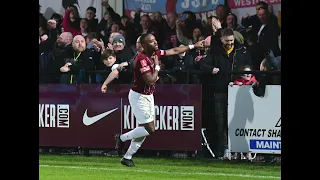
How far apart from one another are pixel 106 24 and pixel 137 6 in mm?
805

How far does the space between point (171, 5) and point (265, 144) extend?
13.3ft

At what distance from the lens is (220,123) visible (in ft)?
56.4

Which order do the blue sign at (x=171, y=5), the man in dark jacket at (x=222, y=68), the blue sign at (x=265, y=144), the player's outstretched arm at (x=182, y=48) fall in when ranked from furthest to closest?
the blue sign at (x=171, y=5) < the man in dark jacket at (x=222, y=68) < the blue sign at (x=265, y=144) < the player's outstretched arm at (x=182, y=48)

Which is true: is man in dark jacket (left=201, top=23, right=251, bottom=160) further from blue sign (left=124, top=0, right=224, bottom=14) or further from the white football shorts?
blue sign (left=124, top=0, right=224, bottom=14)

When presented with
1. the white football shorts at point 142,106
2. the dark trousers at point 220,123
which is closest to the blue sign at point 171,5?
the dark trousers at point 220,123

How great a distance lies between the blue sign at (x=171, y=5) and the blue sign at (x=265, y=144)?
130 inches

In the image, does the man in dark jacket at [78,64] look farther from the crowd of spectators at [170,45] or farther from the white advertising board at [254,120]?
the white advertising board at [254,120]

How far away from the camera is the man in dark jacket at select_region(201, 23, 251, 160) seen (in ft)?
56.2

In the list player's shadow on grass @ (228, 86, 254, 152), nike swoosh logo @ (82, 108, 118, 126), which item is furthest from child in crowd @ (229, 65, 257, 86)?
nike swoosh logo @ (82, 108, 118, 126)

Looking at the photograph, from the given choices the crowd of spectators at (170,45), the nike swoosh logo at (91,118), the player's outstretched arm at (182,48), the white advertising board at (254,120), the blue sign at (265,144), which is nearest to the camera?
the player's outstretched arm at (182,48)

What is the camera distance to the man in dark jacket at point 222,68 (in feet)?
56.2

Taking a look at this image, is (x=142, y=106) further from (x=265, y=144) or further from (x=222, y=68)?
(x=265, y=144)

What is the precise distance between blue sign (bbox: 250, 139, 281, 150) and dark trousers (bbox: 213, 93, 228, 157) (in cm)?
50
